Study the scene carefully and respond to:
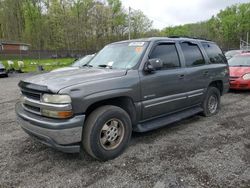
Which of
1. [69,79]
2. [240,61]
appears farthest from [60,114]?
[240,61]

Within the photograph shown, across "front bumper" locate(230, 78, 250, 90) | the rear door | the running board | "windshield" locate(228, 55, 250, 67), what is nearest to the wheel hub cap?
the running board

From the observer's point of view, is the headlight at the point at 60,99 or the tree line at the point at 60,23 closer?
the headlight at the point at 60,99

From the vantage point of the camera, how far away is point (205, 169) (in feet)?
11.0

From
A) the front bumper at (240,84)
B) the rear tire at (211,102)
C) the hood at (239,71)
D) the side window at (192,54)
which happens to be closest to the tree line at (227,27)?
the hood at (239,71)

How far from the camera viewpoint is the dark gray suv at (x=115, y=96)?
127 inches

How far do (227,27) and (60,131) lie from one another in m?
71.6

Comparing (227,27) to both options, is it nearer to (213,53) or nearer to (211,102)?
(213,53)

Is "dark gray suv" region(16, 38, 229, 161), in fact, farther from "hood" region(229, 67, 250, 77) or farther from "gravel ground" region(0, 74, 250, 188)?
"hood" region(229, 67, 250, 77)

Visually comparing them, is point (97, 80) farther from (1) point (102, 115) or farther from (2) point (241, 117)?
(2) point (241, 117)

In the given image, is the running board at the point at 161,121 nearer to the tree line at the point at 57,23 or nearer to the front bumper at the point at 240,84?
the front bumper at the point at 240,84

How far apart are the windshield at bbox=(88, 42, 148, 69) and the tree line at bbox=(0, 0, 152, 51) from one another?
42352mm

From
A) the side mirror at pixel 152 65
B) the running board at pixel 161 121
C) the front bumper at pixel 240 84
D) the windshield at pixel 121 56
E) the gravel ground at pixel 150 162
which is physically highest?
the windshield at pixel 121 56

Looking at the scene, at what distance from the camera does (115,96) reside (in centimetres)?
365

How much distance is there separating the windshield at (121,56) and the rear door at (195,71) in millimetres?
1134
